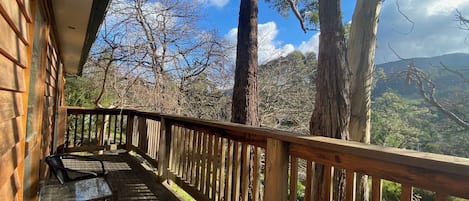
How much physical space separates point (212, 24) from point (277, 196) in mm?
11648

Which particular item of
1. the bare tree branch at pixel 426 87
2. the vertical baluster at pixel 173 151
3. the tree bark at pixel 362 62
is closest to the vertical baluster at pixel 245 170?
the vertical baluster at pixel 173 151

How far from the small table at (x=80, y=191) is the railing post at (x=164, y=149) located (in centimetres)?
131

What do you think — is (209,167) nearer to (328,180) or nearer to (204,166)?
(204,166)

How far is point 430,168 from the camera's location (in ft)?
3.36

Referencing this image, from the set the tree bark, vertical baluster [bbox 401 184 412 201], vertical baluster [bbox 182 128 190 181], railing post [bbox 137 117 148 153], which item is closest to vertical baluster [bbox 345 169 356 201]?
vertical baluster [bbox 401 184 412 201]

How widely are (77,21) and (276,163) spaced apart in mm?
2737

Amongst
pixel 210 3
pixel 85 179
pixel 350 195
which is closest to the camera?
pixel 350 195

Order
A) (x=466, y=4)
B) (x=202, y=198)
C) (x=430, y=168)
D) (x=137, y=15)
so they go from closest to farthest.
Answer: (x=430, y=168) < (x=202, y=198) < (x=466, y=4) < (x=137, y=15)

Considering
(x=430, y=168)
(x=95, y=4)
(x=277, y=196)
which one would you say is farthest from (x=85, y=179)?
(x=430, y=168)

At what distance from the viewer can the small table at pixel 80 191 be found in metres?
2.30

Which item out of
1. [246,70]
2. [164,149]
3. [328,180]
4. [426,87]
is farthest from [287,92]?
[328,180]

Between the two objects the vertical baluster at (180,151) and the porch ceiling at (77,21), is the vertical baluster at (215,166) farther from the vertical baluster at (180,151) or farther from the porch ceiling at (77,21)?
the porch ceiling at (77,21)

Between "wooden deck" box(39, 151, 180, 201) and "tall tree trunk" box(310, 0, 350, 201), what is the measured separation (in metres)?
2.41

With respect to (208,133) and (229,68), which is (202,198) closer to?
(208,133)
